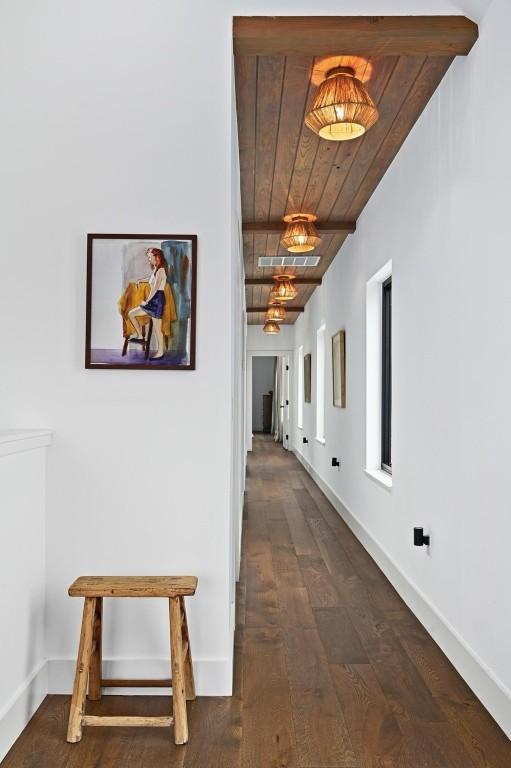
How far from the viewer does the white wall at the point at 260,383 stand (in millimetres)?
17578

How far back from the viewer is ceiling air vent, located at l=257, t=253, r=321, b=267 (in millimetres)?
6387

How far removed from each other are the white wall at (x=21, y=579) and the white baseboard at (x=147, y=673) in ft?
0.17

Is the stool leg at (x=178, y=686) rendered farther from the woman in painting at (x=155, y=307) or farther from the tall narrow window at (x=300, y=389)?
the tall narrow window at (x=300, y=389)

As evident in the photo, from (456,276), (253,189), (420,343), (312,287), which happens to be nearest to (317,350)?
(312,287)

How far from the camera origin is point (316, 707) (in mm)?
2328

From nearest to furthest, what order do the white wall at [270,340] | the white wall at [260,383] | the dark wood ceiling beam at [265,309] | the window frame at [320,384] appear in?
the window frame at [320,384] → the dark wood ceiling beam at [265,309] → the white wall at [270,340] → the white wall at [260,383]

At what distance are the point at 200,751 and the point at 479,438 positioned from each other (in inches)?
57.9

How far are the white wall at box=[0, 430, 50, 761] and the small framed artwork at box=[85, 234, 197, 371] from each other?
1.38 feet

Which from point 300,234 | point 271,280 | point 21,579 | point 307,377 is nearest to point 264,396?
point 307,377

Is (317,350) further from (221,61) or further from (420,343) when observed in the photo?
(221,61)

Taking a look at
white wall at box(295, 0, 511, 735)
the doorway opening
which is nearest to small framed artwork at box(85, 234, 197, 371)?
white wall at box(295, 0, 511, 735)

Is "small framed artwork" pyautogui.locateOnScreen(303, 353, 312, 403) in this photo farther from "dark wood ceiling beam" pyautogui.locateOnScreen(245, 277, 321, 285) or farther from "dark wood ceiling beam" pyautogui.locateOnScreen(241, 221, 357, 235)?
"dark wood ceiling beam" pyautogui.locateOnScreen(241, 221, 357, 235)

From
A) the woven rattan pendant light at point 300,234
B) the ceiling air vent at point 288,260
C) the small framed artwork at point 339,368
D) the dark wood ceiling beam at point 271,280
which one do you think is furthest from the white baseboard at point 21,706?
the dark wood ceiling beam at point 271,280

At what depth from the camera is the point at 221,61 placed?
2496 mm
